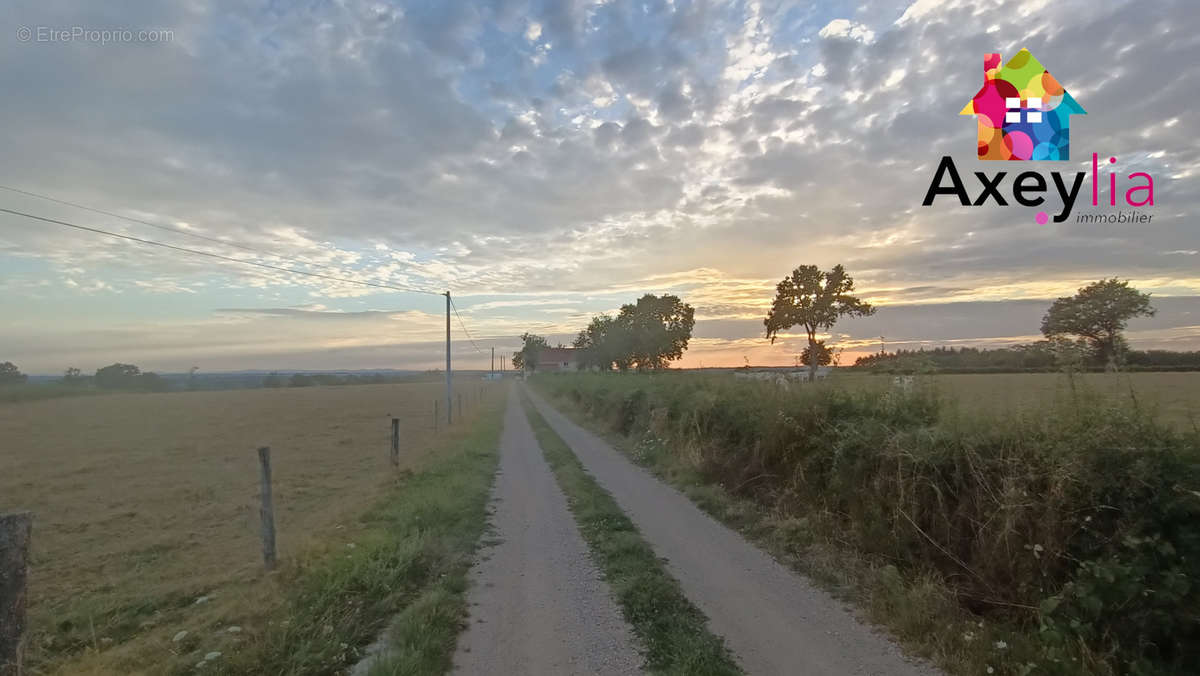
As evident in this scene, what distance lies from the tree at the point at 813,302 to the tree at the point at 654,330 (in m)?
11.3

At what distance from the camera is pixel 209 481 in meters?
15.5

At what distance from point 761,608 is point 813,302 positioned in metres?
48.9

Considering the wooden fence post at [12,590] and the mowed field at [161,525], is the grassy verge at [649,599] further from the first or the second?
the wooden fence post at [12,590]

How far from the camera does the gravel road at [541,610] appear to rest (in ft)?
13.5

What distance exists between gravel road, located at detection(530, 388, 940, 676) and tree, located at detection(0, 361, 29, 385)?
108 meters

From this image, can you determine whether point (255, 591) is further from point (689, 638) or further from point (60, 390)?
point (60, 390)

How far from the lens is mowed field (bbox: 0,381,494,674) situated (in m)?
5.73

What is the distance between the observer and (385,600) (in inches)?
204

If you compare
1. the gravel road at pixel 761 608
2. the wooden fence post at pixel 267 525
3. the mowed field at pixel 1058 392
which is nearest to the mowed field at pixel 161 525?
the wooden fence post at pixel 267 525

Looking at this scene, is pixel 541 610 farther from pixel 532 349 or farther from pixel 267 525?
pixel 532 349

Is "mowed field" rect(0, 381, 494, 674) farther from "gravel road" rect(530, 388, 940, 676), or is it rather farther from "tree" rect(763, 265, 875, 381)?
"tree" rect(763, 265, 875, 381)

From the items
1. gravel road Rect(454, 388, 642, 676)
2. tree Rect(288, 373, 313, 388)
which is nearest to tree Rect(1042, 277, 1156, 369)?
gravel road Rect(454, 388, 642, 676)

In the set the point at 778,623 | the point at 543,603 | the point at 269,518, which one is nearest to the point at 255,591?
the point at 269,518

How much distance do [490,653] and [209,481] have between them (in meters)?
15.0
